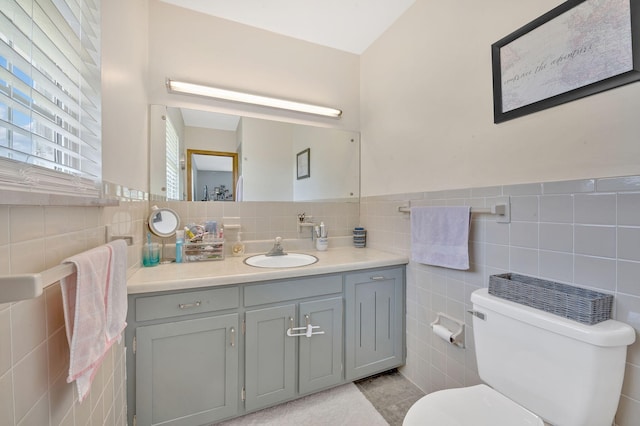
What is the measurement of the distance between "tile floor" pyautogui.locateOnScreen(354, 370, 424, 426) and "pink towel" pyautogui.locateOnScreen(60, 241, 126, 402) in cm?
142

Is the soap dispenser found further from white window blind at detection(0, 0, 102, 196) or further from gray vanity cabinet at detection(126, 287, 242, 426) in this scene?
white window blind at detection(0, 0, 102, 196)

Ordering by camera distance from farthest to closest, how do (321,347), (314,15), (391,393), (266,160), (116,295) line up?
(266,160) < (314,15) < (391,393) < (321,347) < (116,295)

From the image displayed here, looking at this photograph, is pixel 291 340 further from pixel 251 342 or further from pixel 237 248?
pixel 237 248

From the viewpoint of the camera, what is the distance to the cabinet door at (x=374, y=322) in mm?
1563

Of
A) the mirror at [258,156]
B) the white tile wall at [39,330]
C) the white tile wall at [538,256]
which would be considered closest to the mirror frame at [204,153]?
the mirror at [258,156]

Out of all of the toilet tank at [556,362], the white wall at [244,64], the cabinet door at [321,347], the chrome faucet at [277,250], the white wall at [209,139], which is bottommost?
the cabinet door at [321,347]

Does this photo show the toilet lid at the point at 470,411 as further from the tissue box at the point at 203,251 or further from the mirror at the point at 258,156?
the mirror at the point at 258,156

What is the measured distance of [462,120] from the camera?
53.4 inches

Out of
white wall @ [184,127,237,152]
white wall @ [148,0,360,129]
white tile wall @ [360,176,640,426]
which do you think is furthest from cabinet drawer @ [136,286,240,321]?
white wall @ [148,0,360,129]

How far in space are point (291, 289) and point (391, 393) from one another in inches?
37.7

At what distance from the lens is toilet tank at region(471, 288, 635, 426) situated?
2.45 feet

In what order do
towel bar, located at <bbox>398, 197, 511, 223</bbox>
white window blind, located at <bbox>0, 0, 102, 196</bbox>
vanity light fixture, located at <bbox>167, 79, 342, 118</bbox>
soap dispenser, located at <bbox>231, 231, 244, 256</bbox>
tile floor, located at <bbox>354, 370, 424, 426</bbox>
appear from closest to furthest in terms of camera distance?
white window blind, located at <bbox>0, 0, 102, 196</bbox> → towel bar, located at <bbox>398, 197, 511, 223</bbox> → tile floor, located at <bbox>354, 370, 424, 426</bbox> → vanity light fixture, located at <bbox>167, 79, 342, 118</bbox> → soap dispenser, located at <bbox>231, 231, 244, 256</bbox>

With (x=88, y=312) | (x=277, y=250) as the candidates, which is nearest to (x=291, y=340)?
(x=277, y=250)

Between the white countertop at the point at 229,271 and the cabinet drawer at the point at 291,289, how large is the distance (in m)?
0.05
